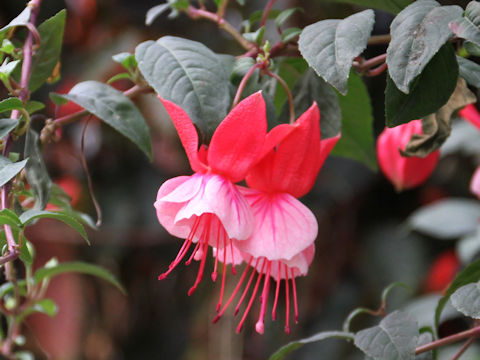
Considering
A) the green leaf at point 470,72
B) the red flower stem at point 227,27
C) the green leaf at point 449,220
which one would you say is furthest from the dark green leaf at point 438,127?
the green leaf at point 449,220

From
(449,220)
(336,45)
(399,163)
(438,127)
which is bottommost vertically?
(449,220)

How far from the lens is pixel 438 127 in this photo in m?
0.46

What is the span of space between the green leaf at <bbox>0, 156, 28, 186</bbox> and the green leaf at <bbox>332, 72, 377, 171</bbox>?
0.29 metres

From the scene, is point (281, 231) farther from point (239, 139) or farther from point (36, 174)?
point (36, 174)

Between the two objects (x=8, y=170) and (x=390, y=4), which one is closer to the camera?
(x=8, y=170)

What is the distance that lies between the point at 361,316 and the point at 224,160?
2.64ft

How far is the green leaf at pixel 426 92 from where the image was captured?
374 millimetres

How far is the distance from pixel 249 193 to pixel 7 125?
0.16m

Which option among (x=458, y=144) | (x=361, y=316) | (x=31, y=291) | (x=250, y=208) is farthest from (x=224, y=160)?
(x=361, y=316)

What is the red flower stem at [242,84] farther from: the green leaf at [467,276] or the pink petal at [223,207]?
the green leaf at [467,276]

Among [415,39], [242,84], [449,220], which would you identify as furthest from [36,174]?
[449,220]

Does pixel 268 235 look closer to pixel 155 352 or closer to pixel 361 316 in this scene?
pixel 361 316

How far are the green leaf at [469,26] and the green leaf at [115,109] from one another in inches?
8.6

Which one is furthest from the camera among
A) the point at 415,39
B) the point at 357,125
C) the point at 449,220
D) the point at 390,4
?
the point at 449,220
